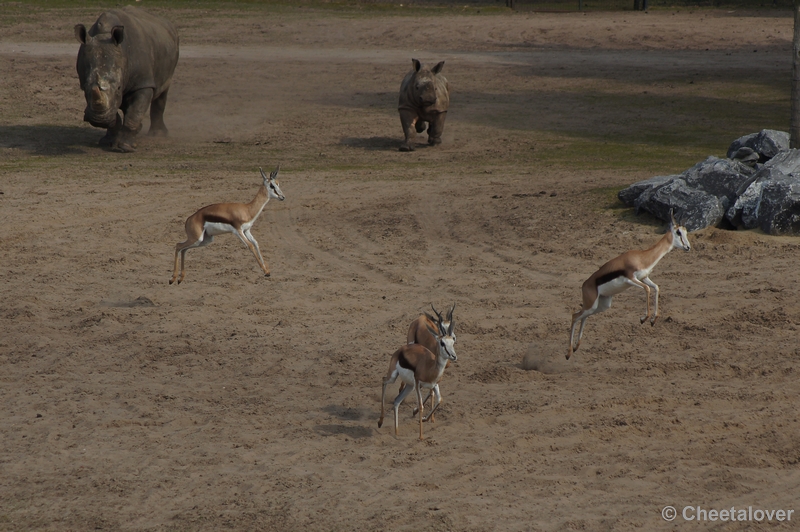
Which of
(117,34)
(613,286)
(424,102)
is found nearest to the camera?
(613,286)

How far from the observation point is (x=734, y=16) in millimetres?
44594

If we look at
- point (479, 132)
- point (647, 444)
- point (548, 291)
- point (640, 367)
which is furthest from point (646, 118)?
point (647, 444)

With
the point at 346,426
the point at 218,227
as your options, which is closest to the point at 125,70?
the point at 218,227

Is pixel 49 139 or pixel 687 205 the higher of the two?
pixel 687 205

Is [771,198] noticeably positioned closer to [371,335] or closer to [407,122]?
[371,335]

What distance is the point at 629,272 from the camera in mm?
9805

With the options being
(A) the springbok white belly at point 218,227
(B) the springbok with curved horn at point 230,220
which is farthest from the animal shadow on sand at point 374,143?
(A) the springbok white belly at point 218,227

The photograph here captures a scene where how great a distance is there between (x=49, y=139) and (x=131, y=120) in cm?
238

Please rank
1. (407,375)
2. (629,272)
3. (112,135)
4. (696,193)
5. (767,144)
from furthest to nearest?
(112,135) < (767,144) < (696,193) < (629,272) < (407,375)

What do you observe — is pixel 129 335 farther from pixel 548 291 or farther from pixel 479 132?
pixel 479 132

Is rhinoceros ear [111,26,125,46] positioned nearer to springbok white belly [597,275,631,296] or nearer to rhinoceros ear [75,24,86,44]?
rhinoceros ear [75,24,86,44]

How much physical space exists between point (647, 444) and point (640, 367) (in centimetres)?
192

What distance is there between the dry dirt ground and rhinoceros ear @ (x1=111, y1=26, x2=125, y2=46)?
2.78 m

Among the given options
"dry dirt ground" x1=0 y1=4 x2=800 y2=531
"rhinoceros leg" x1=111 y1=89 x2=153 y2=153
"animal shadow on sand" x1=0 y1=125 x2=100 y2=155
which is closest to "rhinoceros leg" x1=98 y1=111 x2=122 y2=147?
"rhinoceros leg" x1=111 y1=89 x2=153 y2=153
